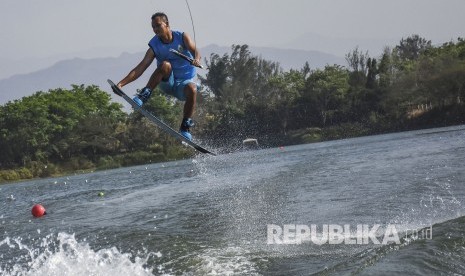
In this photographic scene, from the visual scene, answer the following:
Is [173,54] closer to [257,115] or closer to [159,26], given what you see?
[159,26]

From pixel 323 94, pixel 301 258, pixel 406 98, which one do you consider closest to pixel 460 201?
pixel 301 258

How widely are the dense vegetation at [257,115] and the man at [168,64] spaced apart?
60.5 meters

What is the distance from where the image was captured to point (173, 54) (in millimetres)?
10555

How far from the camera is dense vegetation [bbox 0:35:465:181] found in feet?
235

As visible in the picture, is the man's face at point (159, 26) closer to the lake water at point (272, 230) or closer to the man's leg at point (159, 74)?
the man's leg at point (159, 74)

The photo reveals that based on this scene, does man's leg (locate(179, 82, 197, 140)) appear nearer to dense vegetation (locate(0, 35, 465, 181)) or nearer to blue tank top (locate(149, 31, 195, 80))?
blue tank top (locate(149, 31, 195, 80))

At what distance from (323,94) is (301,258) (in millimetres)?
74998

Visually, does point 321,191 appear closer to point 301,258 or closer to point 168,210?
point 168,210

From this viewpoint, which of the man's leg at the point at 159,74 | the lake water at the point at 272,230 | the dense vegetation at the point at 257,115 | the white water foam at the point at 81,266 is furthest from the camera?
the dense vegetation at the point at 257,115

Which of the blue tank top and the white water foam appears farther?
the blue tank top

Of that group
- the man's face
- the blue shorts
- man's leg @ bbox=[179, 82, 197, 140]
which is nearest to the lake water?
man's leg @ bbox=[179, 82, 197, 140]

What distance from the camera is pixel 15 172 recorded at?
6962 centimetres

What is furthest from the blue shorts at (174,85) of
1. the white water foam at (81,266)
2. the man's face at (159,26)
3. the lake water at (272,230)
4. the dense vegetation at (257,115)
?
the dense vegetation at (257,115)

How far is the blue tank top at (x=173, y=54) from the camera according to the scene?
10.5 m
